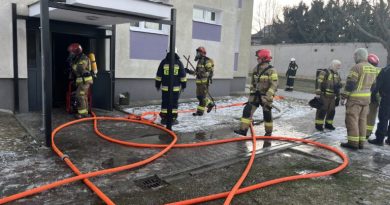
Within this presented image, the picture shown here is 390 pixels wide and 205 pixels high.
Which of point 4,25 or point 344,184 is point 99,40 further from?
point 344,184

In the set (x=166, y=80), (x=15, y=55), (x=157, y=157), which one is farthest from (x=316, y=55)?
(x=157, y=157)

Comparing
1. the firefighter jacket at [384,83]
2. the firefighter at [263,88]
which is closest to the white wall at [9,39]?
the firefighter at [263,88]

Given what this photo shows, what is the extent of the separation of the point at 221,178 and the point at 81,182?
1834mm

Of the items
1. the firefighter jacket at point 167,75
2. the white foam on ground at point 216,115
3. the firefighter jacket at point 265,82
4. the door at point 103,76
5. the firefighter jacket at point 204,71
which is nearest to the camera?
the firefighter jacket at point 265,82

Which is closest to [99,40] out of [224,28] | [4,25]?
[4,25]

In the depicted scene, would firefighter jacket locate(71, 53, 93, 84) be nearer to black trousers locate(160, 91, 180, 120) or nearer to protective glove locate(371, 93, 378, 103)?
black trousers locate(160, 91, 180, 120)

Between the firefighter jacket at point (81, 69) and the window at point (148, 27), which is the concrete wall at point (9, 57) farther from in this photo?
the window at point (148, 27)

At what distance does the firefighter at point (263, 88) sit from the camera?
6.44m

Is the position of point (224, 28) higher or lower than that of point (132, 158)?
higher

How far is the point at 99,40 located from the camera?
29.8ft

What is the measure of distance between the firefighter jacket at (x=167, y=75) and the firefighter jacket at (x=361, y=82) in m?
3.54

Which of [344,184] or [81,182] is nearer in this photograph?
[81,182]

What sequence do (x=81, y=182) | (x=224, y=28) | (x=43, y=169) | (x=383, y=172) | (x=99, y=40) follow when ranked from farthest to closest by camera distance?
(x=224, y=28)
(x=99, y=40)
(x=383, y=172)
(x=43, y=169)
(x=81, y=182)

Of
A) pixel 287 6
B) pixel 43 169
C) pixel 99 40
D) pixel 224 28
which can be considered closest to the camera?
pixel 43 169
